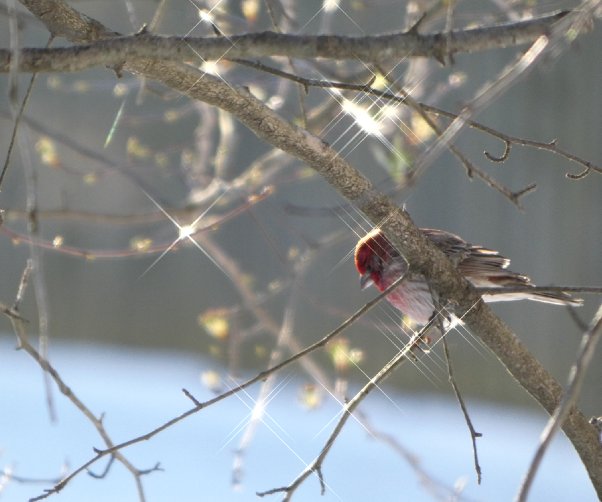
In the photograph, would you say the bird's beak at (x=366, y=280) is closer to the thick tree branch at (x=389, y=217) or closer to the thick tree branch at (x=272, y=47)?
the thick tree branch at (x=389, y=217)

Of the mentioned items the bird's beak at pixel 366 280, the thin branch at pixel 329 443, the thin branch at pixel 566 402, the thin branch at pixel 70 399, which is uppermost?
the bird's beak at pixel 366 280

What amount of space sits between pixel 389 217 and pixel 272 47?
0.69 metres

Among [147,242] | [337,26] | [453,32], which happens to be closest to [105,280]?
[337,26]

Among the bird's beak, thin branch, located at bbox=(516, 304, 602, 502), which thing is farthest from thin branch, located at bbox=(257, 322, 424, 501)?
the bird's beak

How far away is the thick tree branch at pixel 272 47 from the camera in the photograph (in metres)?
2.24

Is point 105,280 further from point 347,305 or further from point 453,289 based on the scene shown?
point 453,289

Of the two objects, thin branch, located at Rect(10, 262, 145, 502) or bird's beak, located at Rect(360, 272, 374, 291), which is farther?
bird's beak, located at Rect(360, 272, 374, 291)

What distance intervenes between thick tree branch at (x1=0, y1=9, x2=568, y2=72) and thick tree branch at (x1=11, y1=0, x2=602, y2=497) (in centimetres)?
14

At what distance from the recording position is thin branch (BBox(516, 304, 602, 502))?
1515 millimetres

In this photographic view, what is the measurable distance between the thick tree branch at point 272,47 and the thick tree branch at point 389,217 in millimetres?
138

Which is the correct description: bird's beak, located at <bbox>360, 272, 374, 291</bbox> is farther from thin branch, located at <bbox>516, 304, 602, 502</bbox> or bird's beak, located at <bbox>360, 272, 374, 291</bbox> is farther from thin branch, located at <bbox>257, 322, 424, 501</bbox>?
thin branch, located at <bbox>516, 304, 602, 502</bbox>

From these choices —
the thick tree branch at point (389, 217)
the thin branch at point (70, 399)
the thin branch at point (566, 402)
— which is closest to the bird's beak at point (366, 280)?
the thick tree branch at point (389, 217)

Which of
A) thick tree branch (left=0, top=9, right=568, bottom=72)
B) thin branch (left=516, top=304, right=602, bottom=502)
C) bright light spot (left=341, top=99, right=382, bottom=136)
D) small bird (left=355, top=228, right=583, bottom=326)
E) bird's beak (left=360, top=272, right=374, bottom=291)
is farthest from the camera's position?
bird's beak (left=360, top=272, right=374, bottom=291)

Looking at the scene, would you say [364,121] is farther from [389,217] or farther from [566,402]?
[566,402]
